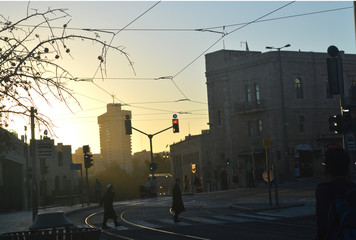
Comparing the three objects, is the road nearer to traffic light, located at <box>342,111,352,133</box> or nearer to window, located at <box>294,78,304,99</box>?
traffic light, located at <box>342,111,352,133</box>

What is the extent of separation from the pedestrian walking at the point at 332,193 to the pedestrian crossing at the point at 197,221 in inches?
686

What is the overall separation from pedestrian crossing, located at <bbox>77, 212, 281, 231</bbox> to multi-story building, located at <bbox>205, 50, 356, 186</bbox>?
125 ft

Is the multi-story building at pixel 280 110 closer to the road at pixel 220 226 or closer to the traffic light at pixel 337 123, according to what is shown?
the road at pixel 220 226

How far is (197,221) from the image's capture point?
24.4 meters

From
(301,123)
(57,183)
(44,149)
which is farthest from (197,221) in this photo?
(57,183)

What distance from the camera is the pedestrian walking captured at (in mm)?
5117

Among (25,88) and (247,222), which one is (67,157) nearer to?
(247,222)

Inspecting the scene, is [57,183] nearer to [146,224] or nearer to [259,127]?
[259,127]

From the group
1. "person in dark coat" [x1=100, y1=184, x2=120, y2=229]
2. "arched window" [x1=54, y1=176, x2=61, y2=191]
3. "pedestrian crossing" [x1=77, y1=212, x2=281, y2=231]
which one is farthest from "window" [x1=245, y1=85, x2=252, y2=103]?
"person in dark coat" [x1=100, y1=184, x2=120, y2=229]

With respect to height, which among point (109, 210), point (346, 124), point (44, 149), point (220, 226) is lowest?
point (220, 226)

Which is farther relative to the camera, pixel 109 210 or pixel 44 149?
pixel 109 210

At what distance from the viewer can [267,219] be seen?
2305cm

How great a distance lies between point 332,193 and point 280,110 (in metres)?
62.3

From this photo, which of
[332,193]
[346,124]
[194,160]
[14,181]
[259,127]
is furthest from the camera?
[194,160]
